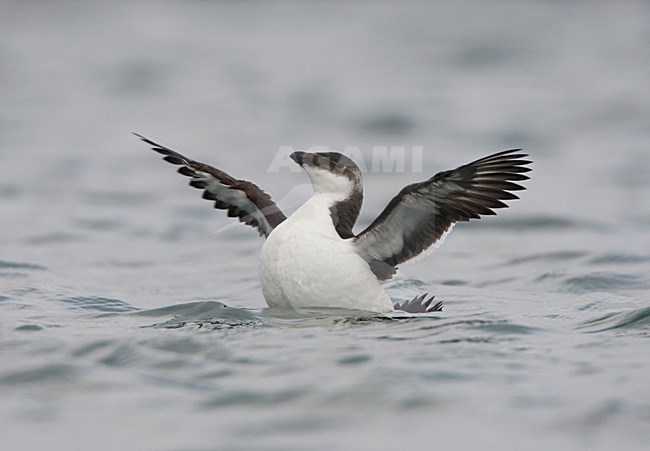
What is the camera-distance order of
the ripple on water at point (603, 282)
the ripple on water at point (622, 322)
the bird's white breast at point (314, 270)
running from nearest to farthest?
the bird's white breast at point (314, 270) < the ripple on water at point (622, 322) < the ripple on water at point (603, 282)

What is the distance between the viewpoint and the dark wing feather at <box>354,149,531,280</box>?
7.21m

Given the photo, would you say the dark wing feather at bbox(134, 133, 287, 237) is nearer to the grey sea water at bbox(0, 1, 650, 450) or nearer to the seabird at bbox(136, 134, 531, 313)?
the seabird at bbox(136, 134, 531, 313)

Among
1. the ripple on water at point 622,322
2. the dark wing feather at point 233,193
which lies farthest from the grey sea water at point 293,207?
the dark wing feather at point 233,193

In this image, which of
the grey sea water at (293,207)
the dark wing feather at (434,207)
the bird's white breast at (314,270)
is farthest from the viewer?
the bird's white breast at (314,270)

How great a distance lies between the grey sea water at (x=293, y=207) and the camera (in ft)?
18.7

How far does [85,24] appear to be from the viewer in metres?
29.9

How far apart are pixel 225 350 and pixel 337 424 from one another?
133cm

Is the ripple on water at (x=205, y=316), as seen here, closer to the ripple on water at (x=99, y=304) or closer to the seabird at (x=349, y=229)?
the seabird at (x=349, y=229)

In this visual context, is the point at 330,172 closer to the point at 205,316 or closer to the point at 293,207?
the point at 205,316

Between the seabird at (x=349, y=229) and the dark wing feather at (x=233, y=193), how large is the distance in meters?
0.02

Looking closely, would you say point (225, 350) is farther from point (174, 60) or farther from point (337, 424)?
point (174, 60)

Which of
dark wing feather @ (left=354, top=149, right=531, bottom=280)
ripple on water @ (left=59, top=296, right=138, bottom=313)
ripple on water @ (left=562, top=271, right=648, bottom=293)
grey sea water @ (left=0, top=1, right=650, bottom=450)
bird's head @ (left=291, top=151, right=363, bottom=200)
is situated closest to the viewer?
grey sea water @ (left=0, top=1, right=650, bottom=450)

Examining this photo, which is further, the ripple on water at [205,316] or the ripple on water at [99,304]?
the ripple on water at [99,304]

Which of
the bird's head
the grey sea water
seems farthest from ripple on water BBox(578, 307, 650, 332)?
the bird's head
